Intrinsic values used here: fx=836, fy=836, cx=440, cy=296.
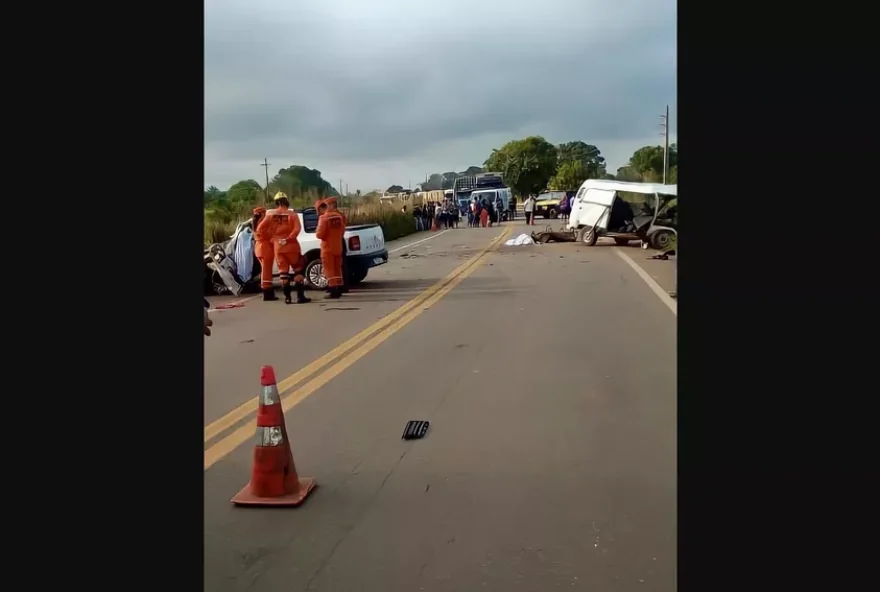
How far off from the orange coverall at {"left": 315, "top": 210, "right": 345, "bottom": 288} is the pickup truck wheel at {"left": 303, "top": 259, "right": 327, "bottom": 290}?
102 cm

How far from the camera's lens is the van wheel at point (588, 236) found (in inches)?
1144

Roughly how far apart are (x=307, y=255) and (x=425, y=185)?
200 feet

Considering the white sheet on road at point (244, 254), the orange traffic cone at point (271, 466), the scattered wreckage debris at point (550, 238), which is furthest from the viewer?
the scattered wreckage debris at point (550, 238)

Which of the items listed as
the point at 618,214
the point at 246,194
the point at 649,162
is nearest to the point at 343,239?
the point at 246,194

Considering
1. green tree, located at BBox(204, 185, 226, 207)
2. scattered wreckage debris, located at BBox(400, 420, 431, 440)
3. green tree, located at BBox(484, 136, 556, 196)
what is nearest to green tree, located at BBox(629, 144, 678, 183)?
green tree, located at BBox(204, 185, 226, 207)

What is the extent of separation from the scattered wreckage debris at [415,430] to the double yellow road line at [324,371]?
48.7 inches

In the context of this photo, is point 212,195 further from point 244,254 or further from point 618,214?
point 618,214

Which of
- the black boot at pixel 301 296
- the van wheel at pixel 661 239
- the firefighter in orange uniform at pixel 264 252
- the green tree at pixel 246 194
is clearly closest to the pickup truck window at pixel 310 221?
the firefighter in orange uniform at pixel 264 252

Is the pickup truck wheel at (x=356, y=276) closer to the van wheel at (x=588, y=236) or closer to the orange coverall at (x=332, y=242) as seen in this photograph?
the orange coverall at (x=332, y=242)

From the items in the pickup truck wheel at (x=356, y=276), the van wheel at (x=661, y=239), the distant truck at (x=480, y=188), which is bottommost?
the pickup truck wheel at (x=356, y=276)

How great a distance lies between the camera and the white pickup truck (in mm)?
16734
